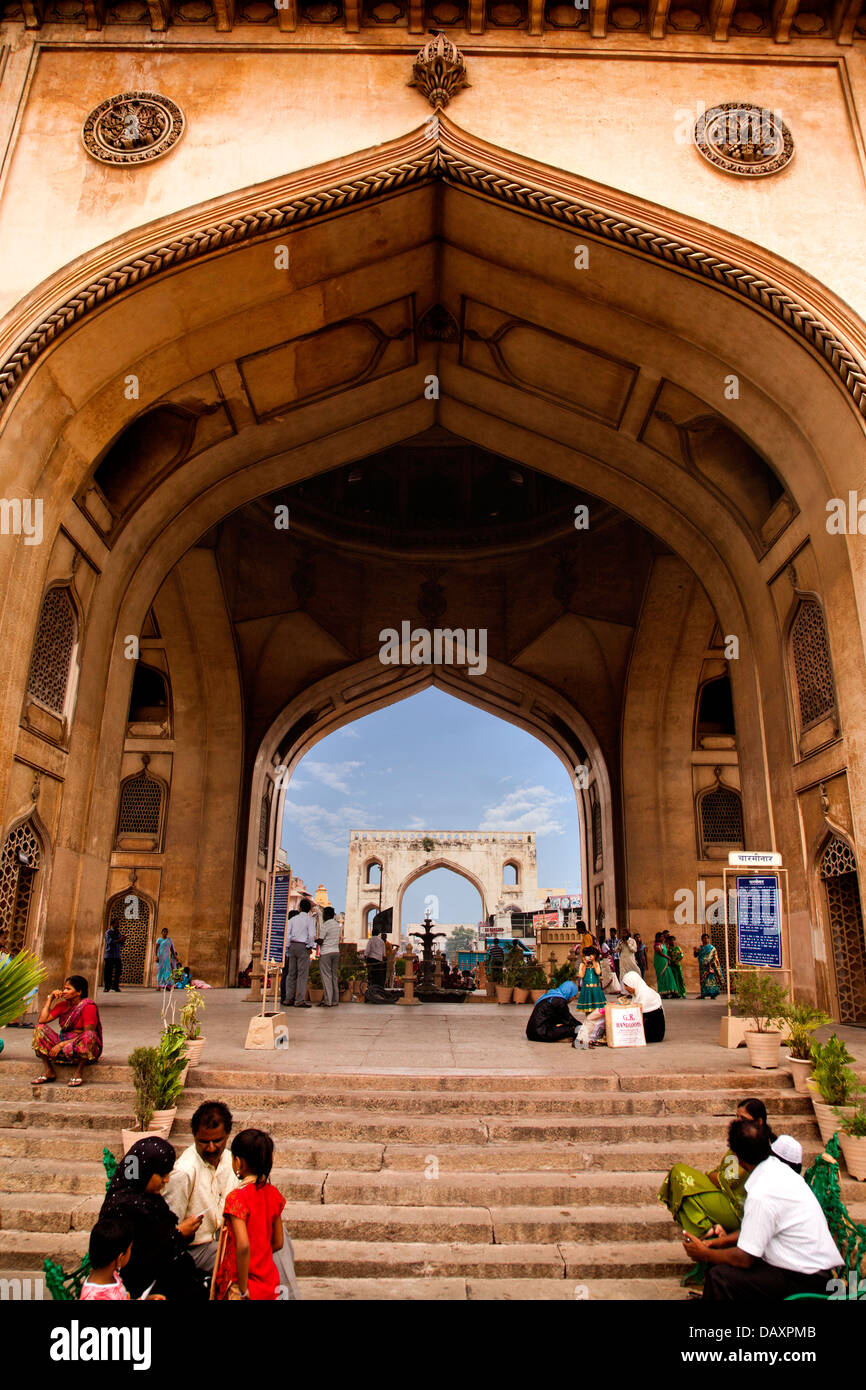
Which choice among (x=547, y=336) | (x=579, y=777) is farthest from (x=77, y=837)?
(x=579, y=777)

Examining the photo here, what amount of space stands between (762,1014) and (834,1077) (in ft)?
4.45

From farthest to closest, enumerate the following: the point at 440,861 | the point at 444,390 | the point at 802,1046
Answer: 1. the point at 440,861
2. the point at 444,390
3. the point at 802,1046

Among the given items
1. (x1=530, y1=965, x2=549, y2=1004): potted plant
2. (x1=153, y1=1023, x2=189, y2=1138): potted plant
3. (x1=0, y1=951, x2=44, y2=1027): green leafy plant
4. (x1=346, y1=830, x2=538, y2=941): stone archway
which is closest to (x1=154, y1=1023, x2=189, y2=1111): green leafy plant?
(x1=153, y1=1023, x2=189, y2=1138): potted plant

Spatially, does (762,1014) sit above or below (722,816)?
below

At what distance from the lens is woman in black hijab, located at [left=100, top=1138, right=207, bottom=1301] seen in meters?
2.50

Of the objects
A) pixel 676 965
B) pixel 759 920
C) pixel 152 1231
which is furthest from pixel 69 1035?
pixel 676 965

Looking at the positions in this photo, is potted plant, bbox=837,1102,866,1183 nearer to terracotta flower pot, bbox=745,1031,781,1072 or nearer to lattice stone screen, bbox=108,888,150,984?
terracotta flower pot, bbox=745,1031,781,1072

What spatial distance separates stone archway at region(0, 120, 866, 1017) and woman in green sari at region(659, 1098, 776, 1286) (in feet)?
13.0

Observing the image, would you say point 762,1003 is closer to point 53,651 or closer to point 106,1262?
point 106,1262

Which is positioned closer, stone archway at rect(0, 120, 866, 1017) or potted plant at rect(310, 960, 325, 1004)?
stone archway at rect(0, 120, 866, 1017)

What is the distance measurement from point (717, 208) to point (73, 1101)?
301 inches

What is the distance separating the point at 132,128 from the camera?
7.54 meters

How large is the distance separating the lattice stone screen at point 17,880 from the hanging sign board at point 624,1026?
4.48 meters
